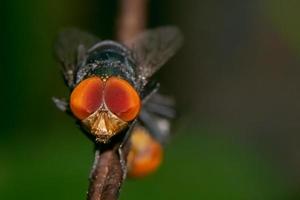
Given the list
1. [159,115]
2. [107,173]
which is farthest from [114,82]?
[159,115]

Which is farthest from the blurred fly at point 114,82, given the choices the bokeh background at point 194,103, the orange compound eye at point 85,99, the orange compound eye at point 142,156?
the bokeh background at point 194,103

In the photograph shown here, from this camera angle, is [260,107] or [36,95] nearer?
[36,95]

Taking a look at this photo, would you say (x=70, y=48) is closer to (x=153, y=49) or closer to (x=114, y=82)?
(x=153, y=49)

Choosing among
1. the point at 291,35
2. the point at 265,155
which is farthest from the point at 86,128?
the point at 291,35

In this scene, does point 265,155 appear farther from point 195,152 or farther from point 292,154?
point 292,154

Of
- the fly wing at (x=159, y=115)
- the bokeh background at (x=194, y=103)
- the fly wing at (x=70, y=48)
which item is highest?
the fly wing at (x=70, y=48)

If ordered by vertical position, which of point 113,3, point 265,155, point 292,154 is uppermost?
point 113,3

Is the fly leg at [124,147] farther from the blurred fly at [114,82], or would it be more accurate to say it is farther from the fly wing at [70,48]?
the fly wing at [70,48]
